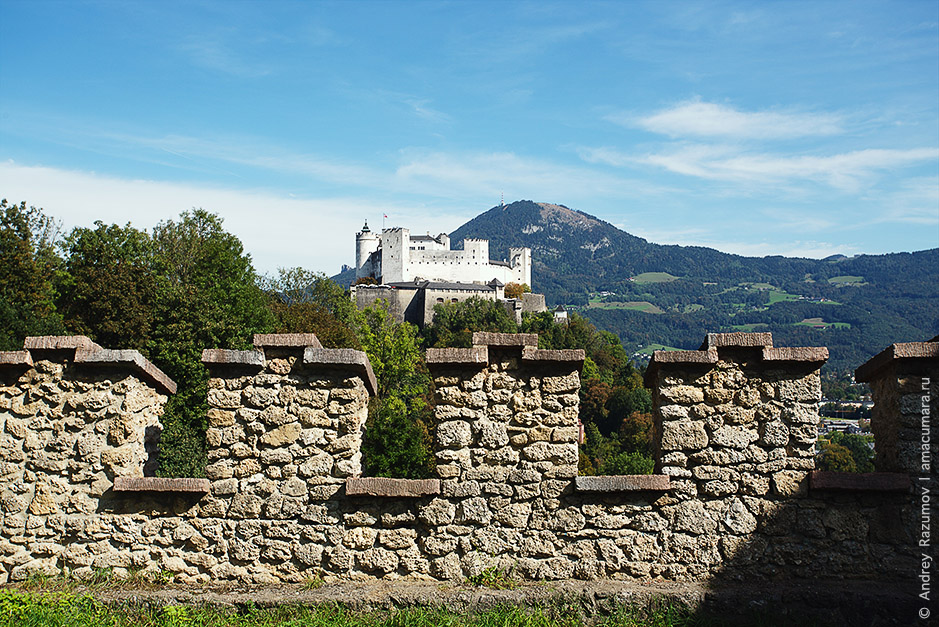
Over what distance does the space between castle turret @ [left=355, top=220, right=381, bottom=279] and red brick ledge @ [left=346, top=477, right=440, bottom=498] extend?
132 m

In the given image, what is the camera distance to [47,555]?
694cm

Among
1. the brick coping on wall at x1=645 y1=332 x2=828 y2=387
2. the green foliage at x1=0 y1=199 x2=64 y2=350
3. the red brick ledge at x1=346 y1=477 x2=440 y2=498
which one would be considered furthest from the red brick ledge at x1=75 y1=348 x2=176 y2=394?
the green foliage at x1=0 y1=199 x2=64 y2=350

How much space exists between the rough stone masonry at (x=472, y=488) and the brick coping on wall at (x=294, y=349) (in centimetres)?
2

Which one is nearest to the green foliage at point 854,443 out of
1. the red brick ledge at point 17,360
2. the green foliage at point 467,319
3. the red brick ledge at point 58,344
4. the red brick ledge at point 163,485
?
the red brick ledge at point 163,485

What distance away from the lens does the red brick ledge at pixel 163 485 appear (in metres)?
6.79

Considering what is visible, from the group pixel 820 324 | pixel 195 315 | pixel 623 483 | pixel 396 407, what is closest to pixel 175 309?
pixel 195 315

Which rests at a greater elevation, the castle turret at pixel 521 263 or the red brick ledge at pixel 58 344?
the castle turret at pixel 521 263

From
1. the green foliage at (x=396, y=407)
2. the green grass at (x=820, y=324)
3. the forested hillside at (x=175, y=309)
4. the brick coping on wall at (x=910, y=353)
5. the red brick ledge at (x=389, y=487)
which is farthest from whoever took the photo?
the green grass at (x=820, y=324)

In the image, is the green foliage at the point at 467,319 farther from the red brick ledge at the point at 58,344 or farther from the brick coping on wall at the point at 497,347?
the brick coping on wall at the point at 497,347

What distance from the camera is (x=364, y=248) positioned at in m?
139

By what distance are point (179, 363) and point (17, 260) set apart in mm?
8302

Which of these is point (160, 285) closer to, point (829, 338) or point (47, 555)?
point (47, 555)

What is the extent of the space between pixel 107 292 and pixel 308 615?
1303 inches

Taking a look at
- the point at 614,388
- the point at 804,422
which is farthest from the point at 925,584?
the point at 614,388
